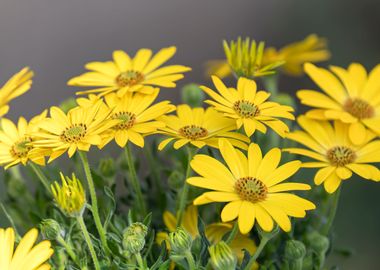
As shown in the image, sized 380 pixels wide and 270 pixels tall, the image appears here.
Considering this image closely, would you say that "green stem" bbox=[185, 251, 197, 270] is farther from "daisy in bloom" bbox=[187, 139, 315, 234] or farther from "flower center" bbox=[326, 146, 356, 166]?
"flower center" bbox=[326, 146, 356, 166]

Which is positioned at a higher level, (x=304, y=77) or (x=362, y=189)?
(x=304, y=77)

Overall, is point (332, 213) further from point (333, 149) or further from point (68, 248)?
point (68, 248)

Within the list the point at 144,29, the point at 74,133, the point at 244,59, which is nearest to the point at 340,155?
the point at 244,59

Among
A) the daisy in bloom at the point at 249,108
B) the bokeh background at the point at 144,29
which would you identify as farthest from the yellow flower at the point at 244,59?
the bokeh background at the point at 144,29

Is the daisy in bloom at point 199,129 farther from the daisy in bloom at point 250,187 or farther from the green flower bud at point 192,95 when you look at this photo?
the green flower bud at point 192,95

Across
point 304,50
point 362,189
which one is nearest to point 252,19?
point 362,189

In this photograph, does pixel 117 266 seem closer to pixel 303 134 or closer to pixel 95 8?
pixel 303 134

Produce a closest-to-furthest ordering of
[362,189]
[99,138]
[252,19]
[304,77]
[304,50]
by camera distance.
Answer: [99,138] → [304,50] → [362,189] → [304,77] → [252,19]
